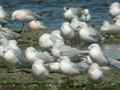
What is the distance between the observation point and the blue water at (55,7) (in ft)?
66.9

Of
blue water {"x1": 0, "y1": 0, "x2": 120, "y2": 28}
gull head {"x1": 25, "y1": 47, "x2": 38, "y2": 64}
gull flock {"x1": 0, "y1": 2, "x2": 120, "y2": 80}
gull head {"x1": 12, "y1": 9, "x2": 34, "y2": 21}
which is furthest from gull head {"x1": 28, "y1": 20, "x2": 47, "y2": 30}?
gull head {"x1": 25, "y1": 47, "x2": 38, "y2": 64}

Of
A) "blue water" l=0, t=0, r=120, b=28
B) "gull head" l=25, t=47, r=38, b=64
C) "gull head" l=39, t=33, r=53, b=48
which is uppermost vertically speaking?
"blue water" l=0, t=0, r=120, b=28

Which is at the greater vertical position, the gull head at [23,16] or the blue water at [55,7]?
the blue water at [55,7]

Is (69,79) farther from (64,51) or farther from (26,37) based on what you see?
(26,37)

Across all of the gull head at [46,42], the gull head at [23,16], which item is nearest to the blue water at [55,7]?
the gull head at [23,16]

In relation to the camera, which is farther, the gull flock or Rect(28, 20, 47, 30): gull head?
Rect(28, 20, 47, 30): gull head

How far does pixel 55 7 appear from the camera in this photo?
78.1 ft

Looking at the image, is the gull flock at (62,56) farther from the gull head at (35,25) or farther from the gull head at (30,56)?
the gull head at (35,25)

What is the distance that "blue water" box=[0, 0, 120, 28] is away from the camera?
20.4m

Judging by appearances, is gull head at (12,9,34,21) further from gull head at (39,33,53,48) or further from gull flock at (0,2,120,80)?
gull head at (39,33,53,48)

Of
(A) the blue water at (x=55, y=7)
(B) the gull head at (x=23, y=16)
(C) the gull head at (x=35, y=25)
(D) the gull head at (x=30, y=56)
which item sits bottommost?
(D) the gull head at (x=30, y=56)

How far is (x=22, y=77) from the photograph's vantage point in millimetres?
12492

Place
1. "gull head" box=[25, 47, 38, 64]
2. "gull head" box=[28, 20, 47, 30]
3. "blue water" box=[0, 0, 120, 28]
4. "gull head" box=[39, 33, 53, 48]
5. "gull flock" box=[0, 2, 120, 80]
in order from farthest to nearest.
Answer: "blue water" box=[0, 0, 120, 28] → "gull head" box=[28, 20, 47, 30] → "gull head" box=[39, 33, 53, 48] → "gull head" box=[25, 47, 38, 64] → "gull flock" box=[0, 2, 120, 80]

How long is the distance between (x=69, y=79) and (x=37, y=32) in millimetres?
5864
